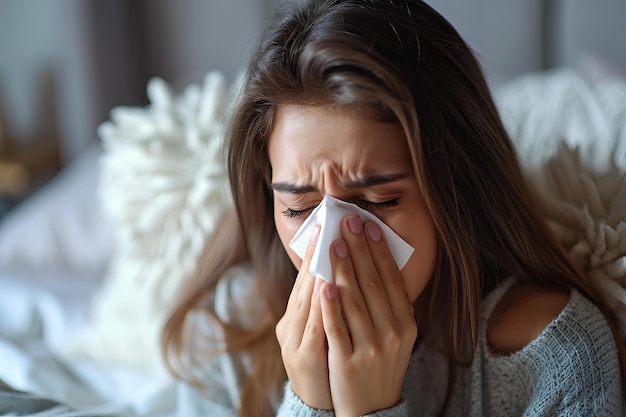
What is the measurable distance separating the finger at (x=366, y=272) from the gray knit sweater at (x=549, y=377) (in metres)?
0.13

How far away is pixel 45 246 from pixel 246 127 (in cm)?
90

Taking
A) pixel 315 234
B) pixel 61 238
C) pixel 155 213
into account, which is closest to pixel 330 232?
pixel 315 234

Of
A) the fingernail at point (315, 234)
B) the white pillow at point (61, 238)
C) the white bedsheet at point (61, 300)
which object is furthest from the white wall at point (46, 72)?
the fingernail at point (315, 234)

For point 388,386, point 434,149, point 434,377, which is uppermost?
point 434,149

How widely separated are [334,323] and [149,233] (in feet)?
1.84

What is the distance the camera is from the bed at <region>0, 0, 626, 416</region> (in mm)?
991

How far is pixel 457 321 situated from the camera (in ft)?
2.95

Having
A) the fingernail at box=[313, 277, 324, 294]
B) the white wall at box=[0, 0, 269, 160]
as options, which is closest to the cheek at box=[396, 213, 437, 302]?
the fingernail at box=[313, 277, 324, 294]

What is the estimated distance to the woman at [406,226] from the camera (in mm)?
786

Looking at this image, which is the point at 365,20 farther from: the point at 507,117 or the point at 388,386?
the point at 507,117

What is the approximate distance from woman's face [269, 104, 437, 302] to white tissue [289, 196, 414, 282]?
1 cm

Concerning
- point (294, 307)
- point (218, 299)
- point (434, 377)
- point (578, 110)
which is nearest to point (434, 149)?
point (294, 307)

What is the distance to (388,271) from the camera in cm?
82

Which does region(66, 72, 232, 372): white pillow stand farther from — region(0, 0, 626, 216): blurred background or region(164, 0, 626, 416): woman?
region(0, 0, 626, 216): blurred background
